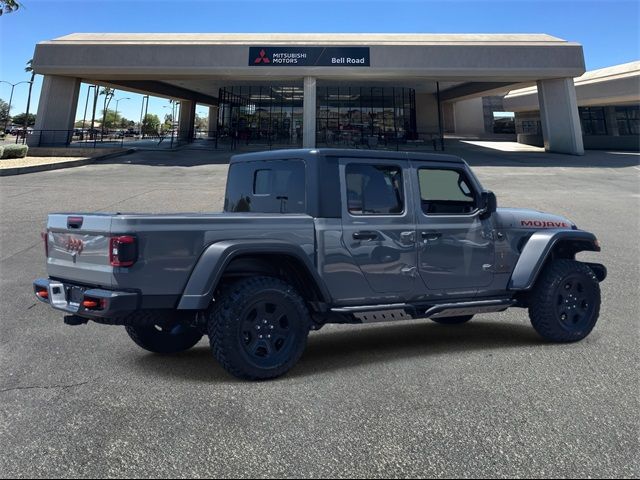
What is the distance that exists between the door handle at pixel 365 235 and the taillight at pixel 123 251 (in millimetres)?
1749

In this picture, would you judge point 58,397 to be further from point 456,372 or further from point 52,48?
point 52,48

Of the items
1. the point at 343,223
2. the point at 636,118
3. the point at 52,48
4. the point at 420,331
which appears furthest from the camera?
the point at 636,118

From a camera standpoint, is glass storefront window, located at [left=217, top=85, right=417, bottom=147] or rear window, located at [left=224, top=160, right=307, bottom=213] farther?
glass storefront window, located at [left=217, top=85, right=417, bottom=147]

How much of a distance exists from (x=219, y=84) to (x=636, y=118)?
123ft

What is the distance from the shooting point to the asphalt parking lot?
2588 millimetres

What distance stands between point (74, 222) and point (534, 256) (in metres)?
4.22

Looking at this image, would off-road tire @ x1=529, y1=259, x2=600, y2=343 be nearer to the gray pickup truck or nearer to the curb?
the gray pickup truck

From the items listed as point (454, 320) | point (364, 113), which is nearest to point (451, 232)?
point (454, 320)

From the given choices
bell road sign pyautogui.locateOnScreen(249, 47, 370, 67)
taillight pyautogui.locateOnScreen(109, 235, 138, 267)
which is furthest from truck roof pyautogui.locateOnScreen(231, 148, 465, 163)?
bell road sign pyautogui.locateOnScreen(249, 47, 370, 67)

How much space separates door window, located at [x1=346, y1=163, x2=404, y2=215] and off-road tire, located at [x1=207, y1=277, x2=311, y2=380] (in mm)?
997

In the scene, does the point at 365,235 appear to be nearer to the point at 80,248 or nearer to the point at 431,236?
the point at 431,236

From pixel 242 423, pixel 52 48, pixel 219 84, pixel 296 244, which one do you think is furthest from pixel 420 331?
pixel 219 84

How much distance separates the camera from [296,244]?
373 centimetres

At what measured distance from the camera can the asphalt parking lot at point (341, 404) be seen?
8.49ft
